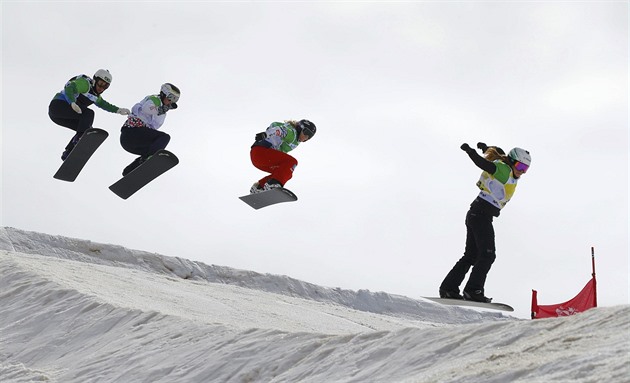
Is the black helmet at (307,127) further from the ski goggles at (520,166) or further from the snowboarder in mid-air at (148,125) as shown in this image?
the ski goggles at (520,166)

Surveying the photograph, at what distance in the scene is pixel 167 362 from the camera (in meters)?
7.69

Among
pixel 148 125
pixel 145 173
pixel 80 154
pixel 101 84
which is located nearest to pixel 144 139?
pixel 148 125

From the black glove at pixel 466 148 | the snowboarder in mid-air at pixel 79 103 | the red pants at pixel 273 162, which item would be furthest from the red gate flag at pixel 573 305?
the snowboarder in mid-air at pixel 79 103

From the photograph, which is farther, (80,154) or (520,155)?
(80,154)

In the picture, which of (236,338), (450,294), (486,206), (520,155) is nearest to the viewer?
(236,338)

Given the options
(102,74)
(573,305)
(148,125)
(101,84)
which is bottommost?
(573,305)

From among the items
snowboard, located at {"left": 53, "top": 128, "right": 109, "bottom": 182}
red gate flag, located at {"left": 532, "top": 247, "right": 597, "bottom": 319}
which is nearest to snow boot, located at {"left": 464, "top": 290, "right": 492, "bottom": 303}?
red gate flag, located at {"left": 532, "top": 247, "right": 597, "bottom": 319}

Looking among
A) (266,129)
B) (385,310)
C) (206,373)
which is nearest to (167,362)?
(206,373)

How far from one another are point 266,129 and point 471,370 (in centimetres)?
861

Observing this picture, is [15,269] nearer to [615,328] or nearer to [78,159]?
[78,159]

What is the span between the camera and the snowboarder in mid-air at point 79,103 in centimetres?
1399

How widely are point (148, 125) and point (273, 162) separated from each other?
1.84 meters

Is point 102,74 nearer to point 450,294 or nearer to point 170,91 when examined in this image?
point 170,91

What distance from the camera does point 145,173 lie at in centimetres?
1409
